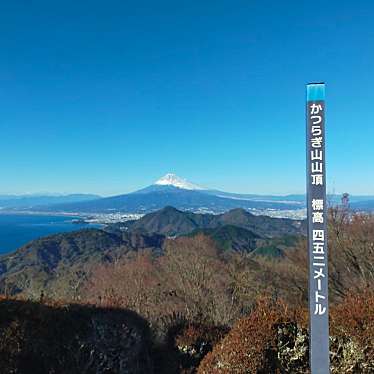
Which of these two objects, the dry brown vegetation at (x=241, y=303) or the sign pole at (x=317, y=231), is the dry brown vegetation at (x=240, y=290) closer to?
the dry brown vegetation at (x=241, y=303)

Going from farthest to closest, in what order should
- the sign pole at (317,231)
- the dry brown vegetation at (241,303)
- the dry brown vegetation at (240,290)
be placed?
the dry brown vegetation at (240,290) → the dry brown vegetation at (241,303) → the sign pole at (317,231)

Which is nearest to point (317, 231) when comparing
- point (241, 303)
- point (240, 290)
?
point (241, 303)

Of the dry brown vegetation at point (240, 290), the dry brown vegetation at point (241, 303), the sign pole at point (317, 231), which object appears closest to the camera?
the sign pole at point (317, 231)

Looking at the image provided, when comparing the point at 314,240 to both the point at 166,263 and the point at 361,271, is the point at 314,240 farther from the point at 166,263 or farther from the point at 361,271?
the point at 166,263

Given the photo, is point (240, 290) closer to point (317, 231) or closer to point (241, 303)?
point (241, 303)

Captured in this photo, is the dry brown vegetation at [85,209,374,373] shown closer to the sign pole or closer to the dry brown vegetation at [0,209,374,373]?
the dry brown vegetation at [0,209,374,373]

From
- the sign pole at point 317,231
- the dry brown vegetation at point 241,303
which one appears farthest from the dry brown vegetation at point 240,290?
the sign pole at point 317,231

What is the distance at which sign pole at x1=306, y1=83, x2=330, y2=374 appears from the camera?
283 centimetres

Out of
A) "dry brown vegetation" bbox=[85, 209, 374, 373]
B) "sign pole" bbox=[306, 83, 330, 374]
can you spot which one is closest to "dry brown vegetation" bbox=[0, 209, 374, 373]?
"dry brown vegetation" bbox=[85, 209, 374, 373]

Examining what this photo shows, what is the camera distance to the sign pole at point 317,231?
283 cm

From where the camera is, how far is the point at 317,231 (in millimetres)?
2896

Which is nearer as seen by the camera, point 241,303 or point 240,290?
point 241,303

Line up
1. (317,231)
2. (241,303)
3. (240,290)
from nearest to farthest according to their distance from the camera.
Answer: (317,231)
(241,303)
(240,290)

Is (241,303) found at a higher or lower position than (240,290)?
lower
